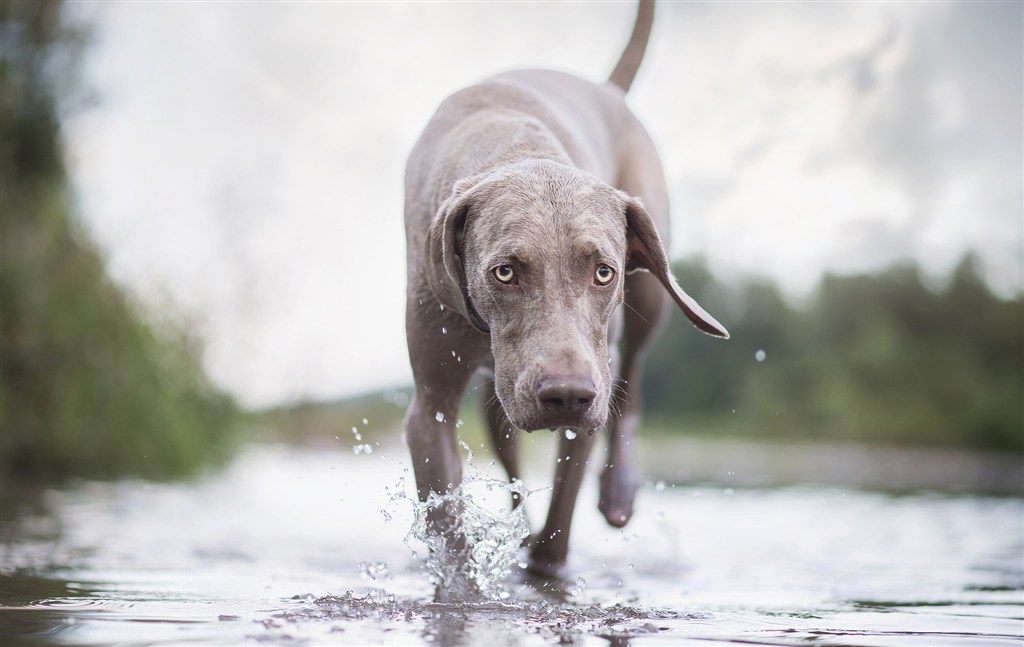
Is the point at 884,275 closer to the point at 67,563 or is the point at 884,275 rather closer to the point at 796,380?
the point at 796,380

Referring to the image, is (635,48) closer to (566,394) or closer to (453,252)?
(453,252)

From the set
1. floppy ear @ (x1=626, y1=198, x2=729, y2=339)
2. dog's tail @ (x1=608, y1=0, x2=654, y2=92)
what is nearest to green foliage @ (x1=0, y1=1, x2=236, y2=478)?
dog's tail @ (x1=608, y1=0, x2=654, y2=92)

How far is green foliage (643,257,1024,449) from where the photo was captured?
20172 mm

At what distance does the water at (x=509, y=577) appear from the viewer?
2.90 meters

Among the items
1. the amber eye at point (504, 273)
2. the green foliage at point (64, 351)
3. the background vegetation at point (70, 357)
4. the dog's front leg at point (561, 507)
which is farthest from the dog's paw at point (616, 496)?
the green foliage at point (64, 351)

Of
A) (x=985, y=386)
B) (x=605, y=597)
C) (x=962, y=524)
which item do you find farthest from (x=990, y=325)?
(x=605, y=597)

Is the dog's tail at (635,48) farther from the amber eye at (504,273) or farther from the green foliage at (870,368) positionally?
the green foliage at (870,368)

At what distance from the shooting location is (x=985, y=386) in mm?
20422

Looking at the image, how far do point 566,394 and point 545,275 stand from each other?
38cm

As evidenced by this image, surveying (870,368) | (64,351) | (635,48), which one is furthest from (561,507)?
(870,368)

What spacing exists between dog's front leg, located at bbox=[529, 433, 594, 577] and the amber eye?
4.24ft

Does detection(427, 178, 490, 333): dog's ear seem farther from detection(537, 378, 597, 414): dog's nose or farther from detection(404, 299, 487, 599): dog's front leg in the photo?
detection(537, 378, 597, 414): dog's nose

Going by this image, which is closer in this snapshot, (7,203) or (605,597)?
(605,597)

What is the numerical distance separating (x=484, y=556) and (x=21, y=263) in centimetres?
693
